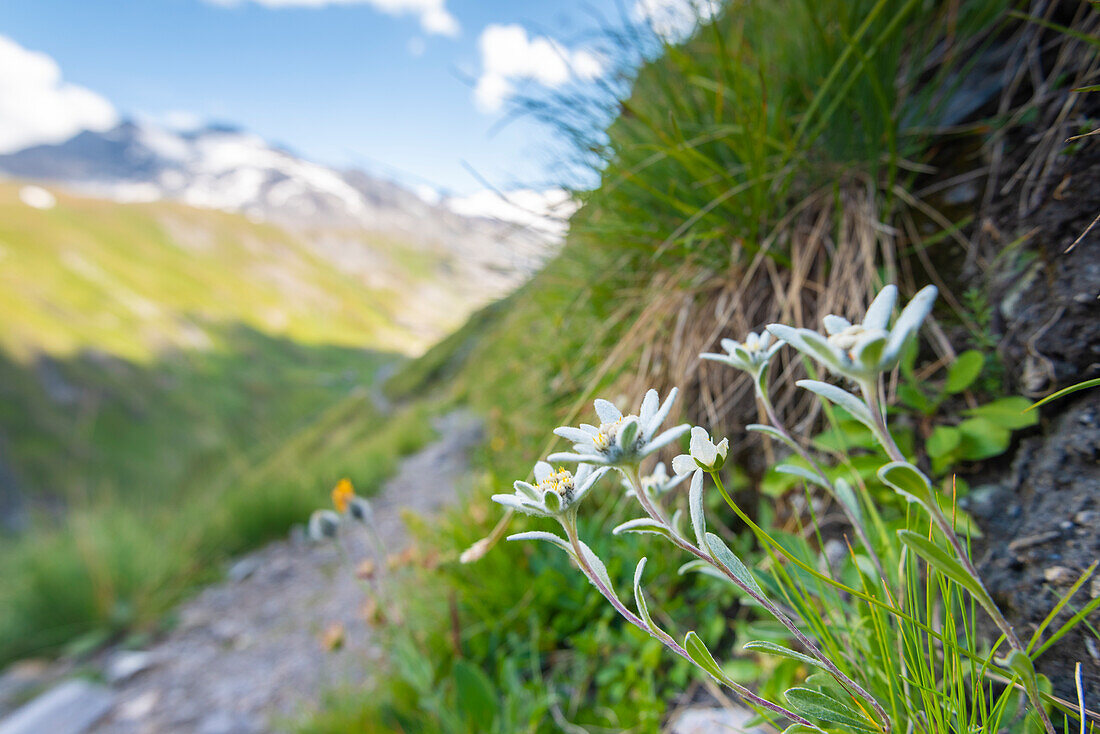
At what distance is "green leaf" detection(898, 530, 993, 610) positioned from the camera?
1.60ft

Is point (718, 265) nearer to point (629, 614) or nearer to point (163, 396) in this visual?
point (629, 614)

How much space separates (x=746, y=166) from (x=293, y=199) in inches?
7105

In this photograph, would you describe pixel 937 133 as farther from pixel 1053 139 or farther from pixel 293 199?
pixel 293 199

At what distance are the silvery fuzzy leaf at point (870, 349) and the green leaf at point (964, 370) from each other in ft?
2.99

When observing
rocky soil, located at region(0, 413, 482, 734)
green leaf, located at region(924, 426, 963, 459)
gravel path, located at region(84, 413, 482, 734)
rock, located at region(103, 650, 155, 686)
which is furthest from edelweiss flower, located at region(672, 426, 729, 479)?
rock, located at region(103, 650, 155, 686)

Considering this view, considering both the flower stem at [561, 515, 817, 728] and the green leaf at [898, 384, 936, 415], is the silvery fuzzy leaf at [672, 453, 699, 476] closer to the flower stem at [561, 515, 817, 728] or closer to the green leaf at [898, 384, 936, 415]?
the flower stem at [561, 515, 817, 728]

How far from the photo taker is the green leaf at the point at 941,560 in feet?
1.60

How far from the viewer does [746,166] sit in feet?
5.21

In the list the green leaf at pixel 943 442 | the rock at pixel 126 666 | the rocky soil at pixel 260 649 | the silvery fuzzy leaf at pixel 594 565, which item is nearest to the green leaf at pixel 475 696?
the rocky soil at pixel 260 649

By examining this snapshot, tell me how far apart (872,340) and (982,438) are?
3.01 feet

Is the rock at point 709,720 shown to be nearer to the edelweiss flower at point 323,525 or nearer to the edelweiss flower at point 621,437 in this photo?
the edelweiss flower at point 621,437

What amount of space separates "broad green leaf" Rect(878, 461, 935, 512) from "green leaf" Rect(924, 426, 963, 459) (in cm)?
75

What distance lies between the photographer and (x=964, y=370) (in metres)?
1.21

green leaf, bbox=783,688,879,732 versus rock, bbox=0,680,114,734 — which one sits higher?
rock, bbox=0,680,114,734
